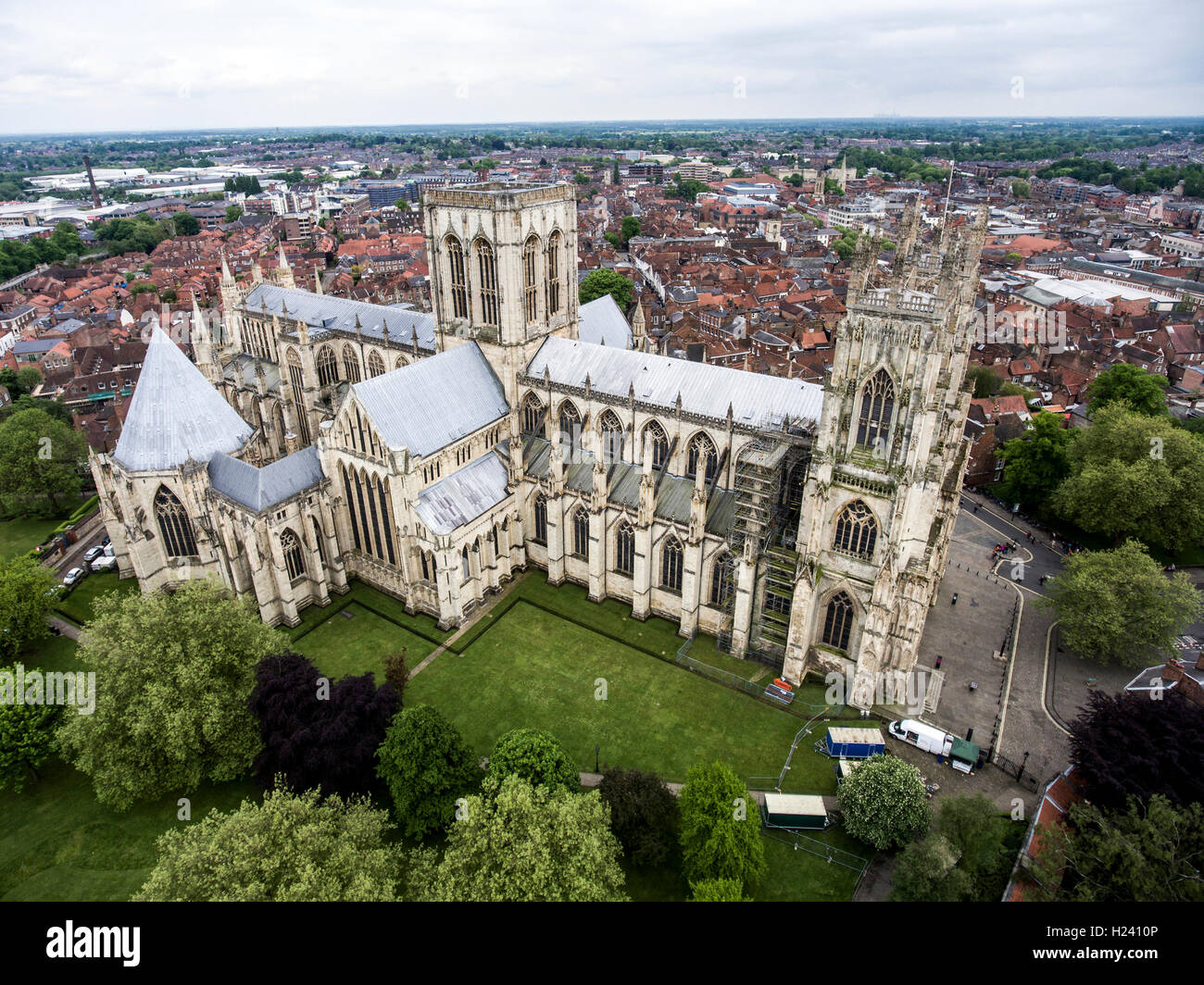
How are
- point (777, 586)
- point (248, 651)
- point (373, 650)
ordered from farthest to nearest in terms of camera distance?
point (373, 650)
point (777, 586)
point (248, 651)

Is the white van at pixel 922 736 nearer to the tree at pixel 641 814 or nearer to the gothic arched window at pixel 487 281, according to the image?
the tree at pixel 641 814

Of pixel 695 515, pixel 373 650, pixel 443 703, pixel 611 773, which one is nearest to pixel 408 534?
pixel 373 650

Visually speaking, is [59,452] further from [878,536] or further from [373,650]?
[878,536]

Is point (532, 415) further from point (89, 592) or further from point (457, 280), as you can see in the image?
point (89, 592)

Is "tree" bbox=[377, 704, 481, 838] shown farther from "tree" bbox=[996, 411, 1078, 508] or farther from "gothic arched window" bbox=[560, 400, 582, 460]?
"tree" bbox=[996, 411, 1078, 508]

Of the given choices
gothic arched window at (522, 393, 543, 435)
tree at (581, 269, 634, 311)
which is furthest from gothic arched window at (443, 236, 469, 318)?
tree at (581, 269, 634, 311)
